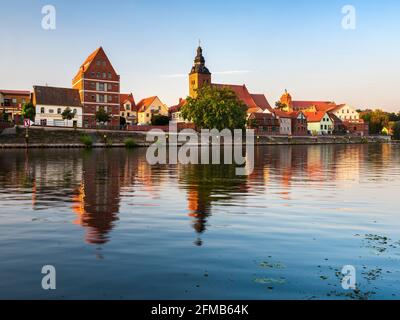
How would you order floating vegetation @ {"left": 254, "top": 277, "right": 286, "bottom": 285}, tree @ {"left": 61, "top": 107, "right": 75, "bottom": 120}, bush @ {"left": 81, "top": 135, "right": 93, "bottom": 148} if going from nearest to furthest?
1. floating vegetation @ {"left": 254, "top": 277, "right": 286, "bottom": 285}
2. bush @ {"left": 81, "top": 135, "right": 93, "bottom": 148}
3. tree @ {"left": 61, "top": 107, "right": 75, "bottom": 120}

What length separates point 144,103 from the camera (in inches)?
6329

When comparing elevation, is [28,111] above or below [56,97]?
below

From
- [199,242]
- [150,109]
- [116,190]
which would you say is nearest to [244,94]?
[150,109]

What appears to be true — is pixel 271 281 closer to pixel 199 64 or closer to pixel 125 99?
pixel 125 99

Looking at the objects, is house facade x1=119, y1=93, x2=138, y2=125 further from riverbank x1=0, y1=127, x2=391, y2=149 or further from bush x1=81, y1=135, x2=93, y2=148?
bush x1=81, y1=135, x2=93, y2=148

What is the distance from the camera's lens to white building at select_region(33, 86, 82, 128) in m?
121

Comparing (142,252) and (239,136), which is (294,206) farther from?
(239,136)

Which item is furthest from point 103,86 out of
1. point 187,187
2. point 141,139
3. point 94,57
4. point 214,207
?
point 214,207

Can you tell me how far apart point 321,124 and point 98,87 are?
9708 centimetres

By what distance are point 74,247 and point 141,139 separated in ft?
335

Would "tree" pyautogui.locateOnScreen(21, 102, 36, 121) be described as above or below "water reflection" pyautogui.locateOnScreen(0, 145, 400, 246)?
above

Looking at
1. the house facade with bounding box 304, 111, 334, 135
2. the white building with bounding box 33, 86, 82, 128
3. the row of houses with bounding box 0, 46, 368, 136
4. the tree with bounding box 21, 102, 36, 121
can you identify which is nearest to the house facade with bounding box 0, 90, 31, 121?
the row of houses with bounding box 0, 46, 368, 136

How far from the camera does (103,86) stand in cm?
12825

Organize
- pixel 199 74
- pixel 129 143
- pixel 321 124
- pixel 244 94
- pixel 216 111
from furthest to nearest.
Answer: pixel 244 94, pixel 321 124, pixel 199 74, pixel 216 111, pixel 129 143
